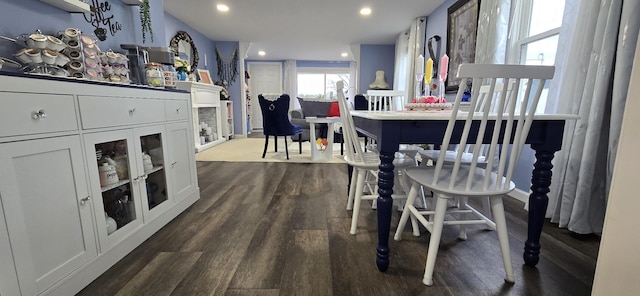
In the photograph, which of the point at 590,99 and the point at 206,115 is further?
the point at 206,115

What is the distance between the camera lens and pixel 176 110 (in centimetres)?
190

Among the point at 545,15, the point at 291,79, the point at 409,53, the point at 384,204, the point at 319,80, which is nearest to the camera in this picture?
the point at 384,204

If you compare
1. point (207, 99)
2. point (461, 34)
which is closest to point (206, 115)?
point (207, 99)

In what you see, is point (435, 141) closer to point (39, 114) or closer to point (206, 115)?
point (39, 114)

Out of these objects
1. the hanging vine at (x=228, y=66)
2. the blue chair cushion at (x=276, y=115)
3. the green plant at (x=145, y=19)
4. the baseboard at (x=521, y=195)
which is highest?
the hanging vine at (x=228, y=66)

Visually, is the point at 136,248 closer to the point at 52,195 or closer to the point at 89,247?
the point at 89,247

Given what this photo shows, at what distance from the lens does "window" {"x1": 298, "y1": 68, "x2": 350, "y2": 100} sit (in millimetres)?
8805

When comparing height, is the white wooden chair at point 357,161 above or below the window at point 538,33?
below

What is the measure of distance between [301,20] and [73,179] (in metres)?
4.05

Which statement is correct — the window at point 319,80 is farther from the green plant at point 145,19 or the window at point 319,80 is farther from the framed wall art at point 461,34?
the green plant at point 145,19

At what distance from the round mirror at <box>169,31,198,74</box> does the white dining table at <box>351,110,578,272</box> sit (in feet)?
13.3

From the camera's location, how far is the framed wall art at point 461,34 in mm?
2969

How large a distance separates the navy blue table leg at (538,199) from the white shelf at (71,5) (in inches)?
97.8

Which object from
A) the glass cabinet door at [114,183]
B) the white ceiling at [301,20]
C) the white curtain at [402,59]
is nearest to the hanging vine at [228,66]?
the white ceiling at [301,20]
